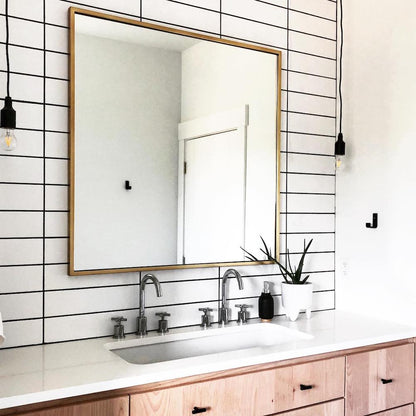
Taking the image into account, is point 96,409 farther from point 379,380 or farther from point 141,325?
point 379,380

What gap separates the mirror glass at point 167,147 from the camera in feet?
6.43

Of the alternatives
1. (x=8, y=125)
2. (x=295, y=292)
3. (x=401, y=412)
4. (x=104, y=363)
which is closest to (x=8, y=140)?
(x=8, y=125)

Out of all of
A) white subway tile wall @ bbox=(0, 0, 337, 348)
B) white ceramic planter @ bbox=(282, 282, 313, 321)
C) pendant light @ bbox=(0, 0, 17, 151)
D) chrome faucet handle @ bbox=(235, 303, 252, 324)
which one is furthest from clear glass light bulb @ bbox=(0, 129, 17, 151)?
white ceramic planter @ bbox=(282, 282, 313, 321)

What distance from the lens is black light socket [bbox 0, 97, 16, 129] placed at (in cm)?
169

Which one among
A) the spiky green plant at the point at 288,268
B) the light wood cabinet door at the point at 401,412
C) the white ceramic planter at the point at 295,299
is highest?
the spiky green plant at the point at 288,268

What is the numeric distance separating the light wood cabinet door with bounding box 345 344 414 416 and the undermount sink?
0.22 metres

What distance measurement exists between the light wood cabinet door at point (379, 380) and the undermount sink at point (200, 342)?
0.22 meters

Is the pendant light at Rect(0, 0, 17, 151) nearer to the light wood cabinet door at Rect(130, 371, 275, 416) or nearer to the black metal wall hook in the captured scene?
the light wood cabinet door at Rect(130, 371, 275, 416)

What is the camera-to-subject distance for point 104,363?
1658 mm

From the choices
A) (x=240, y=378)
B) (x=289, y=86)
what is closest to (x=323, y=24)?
(x=289, y=86)

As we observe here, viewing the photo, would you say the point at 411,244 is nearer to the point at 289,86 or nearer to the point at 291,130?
the point at 291,130

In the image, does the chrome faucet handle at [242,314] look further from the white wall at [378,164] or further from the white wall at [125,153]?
the white wall at [378,164]

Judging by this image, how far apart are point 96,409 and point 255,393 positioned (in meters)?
0.54

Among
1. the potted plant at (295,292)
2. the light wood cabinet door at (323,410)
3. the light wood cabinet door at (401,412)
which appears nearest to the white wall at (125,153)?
the potted plant at (295,292)
